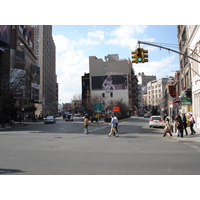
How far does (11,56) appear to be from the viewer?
2077 inches

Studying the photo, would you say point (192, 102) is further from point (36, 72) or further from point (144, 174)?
point (36, 72)

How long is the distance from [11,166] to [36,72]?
68.5 meters

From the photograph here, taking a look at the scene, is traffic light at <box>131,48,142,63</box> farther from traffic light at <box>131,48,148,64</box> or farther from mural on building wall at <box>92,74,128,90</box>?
mural on building wall at <box>92,74,128,90</box>

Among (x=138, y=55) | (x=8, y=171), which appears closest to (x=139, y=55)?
(x=138, y=55)

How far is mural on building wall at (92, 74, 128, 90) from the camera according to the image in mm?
98688

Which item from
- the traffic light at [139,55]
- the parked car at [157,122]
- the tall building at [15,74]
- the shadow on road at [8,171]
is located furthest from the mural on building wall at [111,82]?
the shadow on road at [8,171]

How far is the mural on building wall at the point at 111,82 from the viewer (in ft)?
324

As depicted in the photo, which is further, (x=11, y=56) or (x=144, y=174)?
(x=11, y=56)

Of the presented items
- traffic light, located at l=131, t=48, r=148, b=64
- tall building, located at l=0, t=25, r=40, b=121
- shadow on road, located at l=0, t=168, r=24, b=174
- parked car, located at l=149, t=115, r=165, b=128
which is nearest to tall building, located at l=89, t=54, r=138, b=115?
tall building, located at l=0, t=25, r=40, b=121

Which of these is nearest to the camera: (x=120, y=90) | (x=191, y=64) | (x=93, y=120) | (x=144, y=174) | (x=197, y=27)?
(x=144, y=174)

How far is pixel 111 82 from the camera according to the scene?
99.2 m

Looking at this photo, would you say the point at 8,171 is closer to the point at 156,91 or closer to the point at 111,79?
the point at 111,79

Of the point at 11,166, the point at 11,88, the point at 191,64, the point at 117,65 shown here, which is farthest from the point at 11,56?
the point at 117,65

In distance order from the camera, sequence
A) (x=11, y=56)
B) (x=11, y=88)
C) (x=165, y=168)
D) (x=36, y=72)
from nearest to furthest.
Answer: (x=165, y=168) → (x=11, y=88) → (x=11, y=56) → (x=36, y=72)
